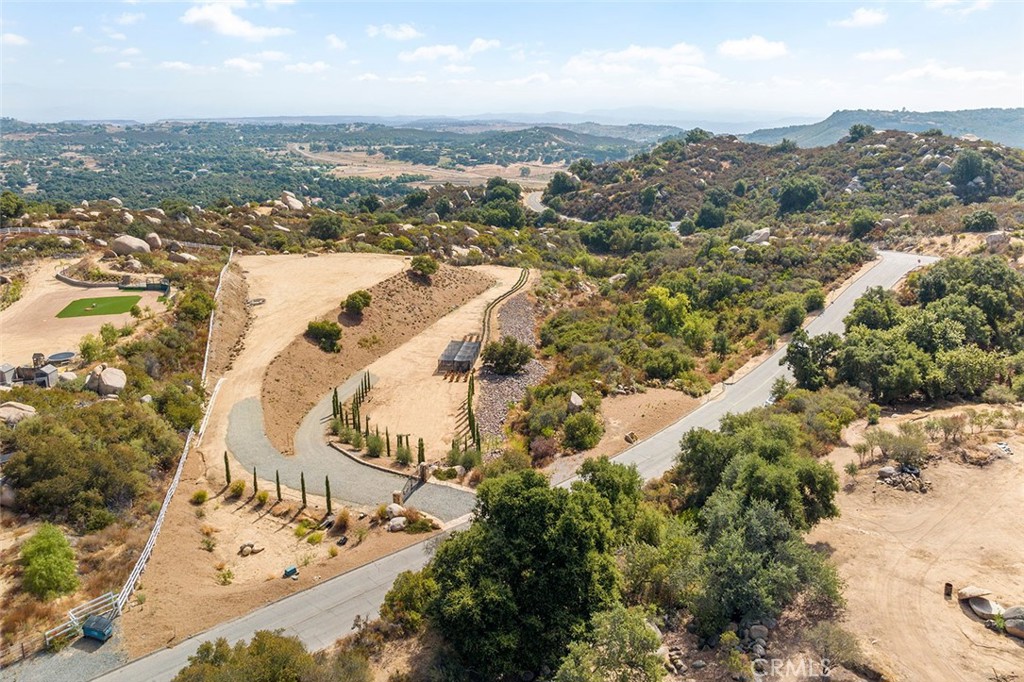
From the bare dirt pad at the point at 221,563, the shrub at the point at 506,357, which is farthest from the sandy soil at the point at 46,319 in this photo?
the shrub at the point at 506,357

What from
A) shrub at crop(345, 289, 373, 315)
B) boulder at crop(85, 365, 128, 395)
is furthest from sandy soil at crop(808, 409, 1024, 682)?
shrub at crop(345, 289, 373, 315)

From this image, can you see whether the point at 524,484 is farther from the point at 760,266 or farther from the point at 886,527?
the point at 760,266

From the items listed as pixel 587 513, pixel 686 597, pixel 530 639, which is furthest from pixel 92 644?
pixel 686 597

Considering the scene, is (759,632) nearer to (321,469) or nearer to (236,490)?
(321,469)

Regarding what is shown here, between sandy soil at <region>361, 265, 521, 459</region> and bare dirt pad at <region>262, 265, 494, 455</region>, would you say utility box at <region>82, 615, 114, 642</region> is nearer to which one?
bare dirt pad at <region>262, 265, 494, 455</region>

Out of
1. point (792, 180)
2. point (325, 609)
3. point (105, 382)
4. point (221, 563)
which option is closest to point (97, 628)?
point (221, 563)

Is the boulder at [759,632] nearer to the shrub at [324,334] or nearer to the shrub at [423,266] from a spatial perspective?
the shrub at [324,334]
